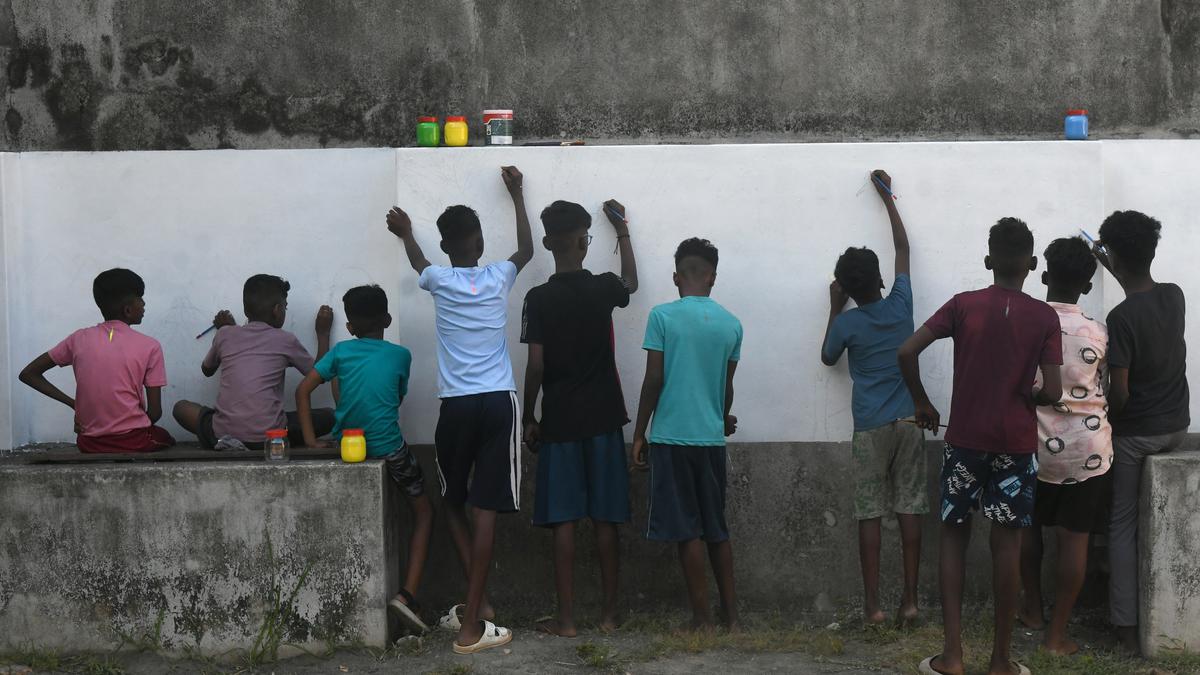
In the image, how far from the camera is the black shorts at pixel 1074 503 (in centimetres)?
514

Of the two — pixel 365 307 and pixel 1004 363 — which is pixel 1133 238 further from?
pixel 365 307

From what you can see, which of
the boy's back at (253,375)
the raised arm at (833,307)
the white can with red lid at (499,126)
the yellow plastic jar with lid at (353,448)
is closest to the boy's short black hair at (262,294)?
the boy's back at (253,375)

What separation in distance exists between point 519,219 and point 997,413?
2.26 meters

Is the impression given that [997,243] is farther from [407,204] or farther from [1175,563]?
[407,204]

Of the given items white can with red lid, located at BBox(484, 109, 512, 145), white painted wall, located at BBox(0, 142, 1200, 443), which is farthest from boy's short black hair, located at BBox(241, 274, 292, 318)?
white can with red lid, located at BBox(484, 109, 512, 145)

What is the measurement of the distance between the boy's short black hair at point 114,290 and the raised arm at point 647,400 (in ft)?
7.66

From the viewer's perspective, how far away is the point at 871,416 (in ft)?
18.2

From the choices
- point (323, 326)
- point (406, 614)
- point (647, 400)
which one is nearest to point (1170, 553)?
point (647, 400)

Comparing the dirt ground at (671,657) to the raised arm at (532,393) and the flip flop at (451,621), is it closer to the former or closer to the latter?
the flip flop at (451,621)

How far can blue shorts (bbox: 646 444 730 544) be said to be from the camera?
17.6ft

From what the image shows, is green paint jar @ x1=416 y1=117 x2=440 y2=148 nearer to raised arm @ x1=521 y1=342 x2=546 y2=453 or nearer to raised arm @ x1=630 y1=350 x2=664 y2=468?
raised arm @ x1=521 y1=342 x2=546 y2=453

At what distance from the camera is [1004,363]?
469 centimetres

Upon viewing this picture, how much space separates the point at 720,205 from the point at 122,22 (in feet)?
10.2

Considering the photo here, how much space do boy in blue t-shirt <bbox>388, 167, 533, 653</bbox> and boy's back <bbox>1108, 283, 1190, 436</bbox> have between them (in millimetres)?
2490
